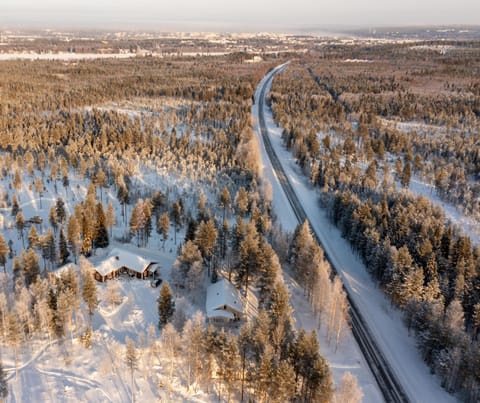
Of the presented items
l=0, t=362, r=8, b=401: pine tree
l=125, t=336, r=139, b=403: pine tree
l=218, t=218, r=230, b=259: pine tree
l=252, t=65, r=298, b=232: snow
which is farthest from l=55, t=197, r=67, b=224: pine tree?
l=125, t=336, r=139, b=403: pine tree

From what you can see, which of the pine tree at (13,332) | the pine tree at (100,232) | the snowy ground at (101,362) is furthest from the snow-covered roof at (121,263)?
the pine tree at (13,332)

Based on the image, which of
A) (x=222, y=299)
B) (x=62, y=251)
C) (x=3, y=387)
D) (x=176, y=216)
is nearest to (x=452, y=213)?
(x=176, y=216)

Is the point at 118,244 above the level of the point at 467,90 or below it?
below

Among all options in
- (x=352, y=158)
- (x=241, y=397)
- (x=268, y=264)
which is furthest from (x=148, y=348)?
(x=352, y=158)

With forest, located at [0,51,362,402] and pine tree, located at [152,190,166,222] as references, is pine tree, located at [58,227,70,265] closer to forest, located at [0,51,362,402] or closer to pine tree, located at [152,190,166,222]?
forest, located at [0,51,362,402]

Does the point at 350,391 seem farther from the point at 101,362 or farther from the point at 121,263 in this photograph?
the point at 121,263

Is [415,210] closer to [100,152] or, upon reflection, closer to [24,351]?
[24,351]
